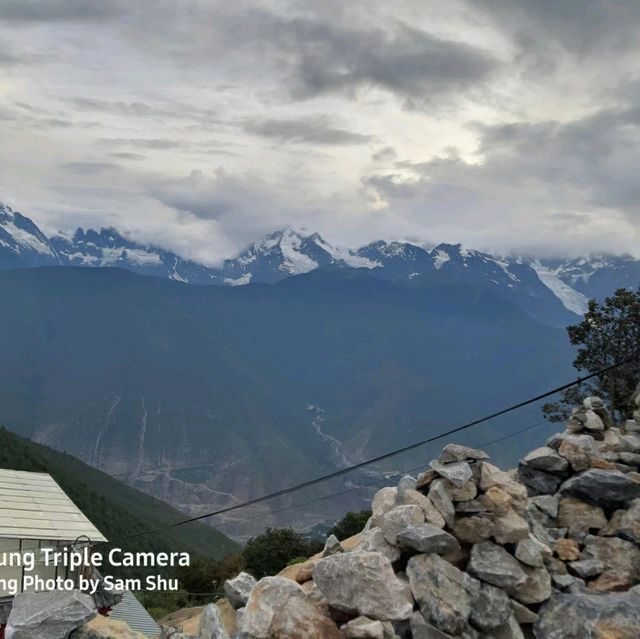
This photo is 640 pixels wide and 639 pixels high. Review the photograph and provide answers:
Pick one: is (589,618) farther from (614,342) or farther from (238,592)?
(614,342)

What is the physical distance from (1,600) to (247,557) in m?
26.7

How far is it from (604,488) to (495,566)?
5.83 meters

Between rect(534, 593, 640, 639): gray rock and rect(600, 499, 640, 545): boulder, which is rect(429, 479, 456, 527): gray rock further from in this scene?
rect(600, 499, 640, 545): boulder

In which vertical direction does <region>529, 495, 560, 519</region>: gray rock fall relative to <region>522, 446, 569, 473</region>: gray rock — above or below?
below

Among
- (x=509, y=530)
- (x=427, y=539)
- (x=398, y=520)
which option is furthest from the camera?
(x=509, y=530)

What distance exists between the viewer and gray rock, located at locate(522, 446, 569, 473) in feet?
66.9

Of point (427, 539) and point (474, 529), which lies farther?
point (474, 529)

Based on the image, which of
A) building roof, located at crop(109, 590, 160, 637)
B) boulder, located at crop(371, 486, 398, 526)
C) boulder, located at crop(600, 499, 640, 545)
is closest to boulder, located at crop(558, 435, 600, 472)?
boulder, located at crop(600, 499, 640, 545)

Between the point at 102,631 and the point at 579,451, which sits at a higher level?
the point at 579,451

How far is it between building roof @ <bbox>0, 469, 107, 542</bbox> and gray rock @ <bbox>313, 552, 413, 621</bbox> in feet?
46.7

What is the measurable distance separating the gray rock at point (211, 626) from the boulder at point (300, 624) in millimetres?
1058

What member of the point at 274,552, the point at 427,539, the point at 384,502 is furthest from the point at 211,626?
the point at 274,552

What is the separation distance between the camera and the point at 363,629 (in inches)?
484

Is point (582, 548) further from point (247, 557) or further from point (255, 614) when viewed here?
point (247, 557)
